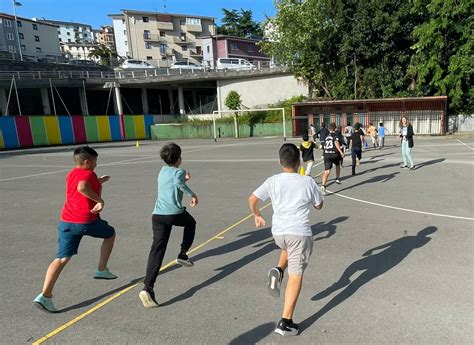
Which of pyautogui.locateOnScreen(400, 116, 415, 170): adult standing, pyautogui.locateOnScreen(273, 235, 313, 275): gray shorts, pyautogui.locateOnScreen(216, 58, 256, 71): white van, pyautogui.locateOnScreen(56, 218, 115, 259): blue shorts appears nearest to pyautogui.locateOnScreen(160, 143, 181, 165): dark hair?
pyautogui.locateOnScreen(56, 218, 115, 259): blue shorts

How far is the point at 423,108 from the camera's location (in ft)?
96.0

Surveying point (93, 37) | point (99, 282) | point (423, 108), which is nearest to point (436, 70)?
point (423, 108)

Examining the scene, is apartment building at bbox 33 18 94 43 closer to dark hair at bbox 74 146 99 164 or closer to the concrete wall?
the concrete wall

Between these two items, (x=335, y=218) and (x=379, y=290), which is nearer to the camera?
(x=379, y=290)

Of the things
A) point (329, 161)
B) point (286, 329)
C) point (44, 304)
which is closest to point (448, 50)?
point (329, 161)

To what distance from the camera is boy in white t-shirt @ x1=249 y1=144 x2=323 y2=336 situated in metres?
3.22

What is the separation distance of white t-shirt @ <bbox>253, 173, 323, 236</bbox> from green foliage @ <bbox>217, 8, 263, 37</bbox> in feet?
267

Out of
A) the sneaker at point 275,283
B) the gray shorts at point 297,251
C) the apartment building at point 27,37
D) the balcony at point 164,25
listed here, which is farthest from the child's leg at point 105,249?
the balcony at point 164,25

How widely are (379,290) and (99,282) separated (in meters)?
3.29

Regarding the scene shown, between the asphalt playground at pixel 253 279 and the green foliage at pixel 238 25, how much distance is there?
77416mm

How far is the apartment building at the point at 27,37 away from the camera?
214 feet

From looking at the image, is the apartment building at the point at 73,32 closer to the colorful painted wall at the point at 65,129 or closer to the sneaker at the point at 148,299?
the colorful painted wall at the point at 65,129

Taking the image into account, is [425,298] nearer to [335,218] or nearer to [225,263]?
[225,263]

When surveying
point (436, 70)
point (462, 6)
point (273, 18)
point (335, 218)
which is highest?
point (273, 18)
